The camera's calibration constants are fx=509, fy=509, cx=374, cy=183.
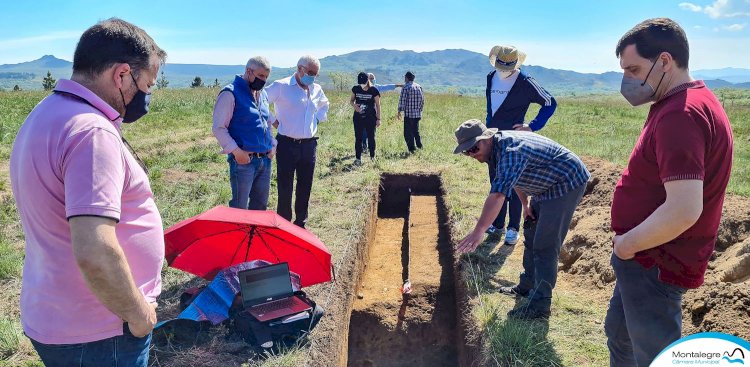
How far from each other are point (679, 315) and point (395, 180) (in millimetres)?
7113

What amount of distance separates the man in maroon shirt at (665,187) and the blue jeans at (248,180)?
Answer: 9.98ft

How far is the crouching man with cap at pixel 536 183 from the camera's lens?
10.7 ft

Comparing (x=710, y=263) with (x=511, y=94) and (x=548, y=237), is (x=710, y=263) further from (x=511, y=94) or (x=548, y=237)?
(x=511, y=94)

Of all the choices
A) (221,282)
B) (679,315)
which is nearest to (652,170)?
(679,315)

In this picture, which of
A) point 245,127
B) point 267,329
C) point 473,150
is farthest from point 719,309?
point 245,127

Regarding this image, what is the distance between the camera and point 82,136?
1.54 metres

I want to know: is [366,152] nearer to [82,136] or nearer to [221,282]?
[221,282]

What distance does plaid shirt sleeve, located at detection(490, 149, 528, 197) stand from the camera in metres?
3.20

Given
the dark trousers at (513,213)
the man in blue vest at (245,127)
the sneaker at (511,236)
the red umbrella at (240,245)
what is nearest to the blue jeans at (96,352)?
the red umbrella at (240,245)

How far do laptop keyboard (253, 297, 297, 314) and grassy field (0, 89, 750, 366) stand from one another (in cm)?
37

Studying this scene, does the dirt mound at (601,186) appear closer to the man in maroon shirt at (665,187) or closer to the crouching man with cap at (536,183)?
the crouching man with cap at (536,183)

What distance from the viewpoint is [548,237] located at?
3.71 meters

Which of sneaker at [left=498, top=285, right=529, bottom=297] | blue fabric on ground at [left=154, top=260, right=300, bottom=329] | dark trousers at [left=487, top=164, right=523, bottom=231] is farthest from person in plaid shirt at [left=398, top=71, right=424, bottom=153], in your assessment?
blue fabric on ground at [left=154, top=260, right=300, bottom=329]

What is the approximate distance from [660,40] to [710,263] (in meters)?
3.03
